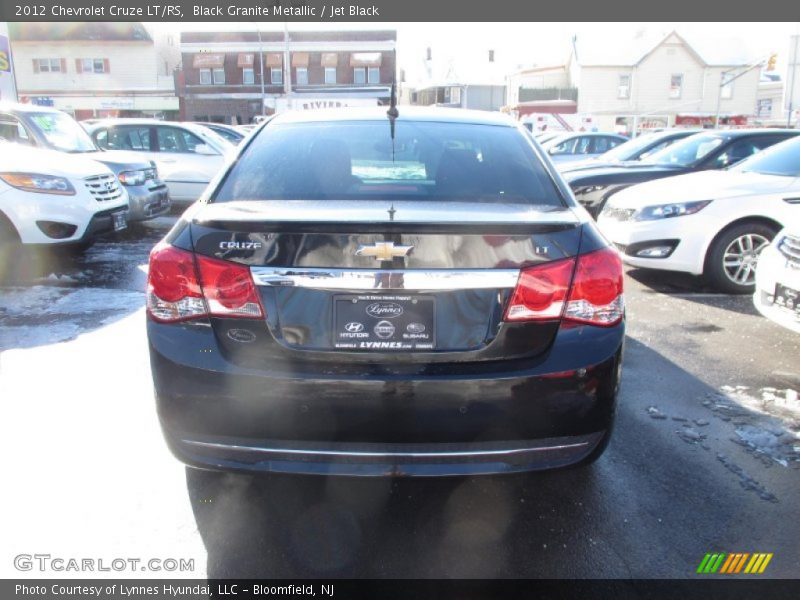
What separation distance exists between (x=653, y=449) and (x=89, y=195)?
6359 millimetres

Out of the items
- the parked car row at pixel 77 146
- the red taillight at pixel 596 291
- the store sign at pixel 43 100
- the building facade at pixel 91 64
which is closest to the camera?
the red taillight at pixel 596 291

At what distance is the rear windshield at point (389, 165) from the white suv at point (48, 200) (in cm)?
456

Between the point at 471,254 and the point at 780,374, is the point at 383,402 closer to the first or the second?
the point at 471,254

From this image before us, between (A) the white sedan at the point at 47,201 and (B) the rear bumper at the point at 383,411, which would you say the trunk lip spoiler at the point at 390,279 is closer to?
(B) the rear bumper at the point at 383,411

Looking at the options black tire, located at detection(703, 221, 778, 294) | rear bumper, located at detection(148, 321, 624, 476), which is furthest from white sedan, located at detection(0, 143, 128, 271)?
black tire, located at detection(703, 221, 778, 294)

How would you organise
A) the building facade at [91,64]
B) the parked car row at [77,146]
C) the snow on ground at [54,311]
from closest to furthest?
1. the snow on ground at [54,311]
2. the parked car row at [77,146]
3. the building facade at [91,64]

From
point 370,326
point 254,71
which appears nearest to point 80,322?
point 370,326

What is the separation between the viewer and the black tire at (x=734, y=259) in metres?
6.32

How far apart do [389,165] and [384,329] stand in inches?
46.4

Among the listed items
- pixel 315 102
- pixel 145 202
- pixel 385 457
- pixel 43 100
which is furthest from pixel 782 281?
pixel 43 100

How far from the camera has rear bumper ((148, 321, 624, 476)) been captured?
2.24 metres

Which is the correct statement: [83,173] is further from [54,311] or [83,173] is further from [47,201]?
[54,311]

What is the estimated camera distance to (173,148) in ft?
40.3

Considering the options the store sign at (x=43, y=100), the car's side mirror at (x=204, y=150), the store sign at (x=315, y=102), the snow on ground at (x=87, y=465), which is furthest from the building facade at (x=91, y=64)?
the snow on ground at (x=87, y=465)
